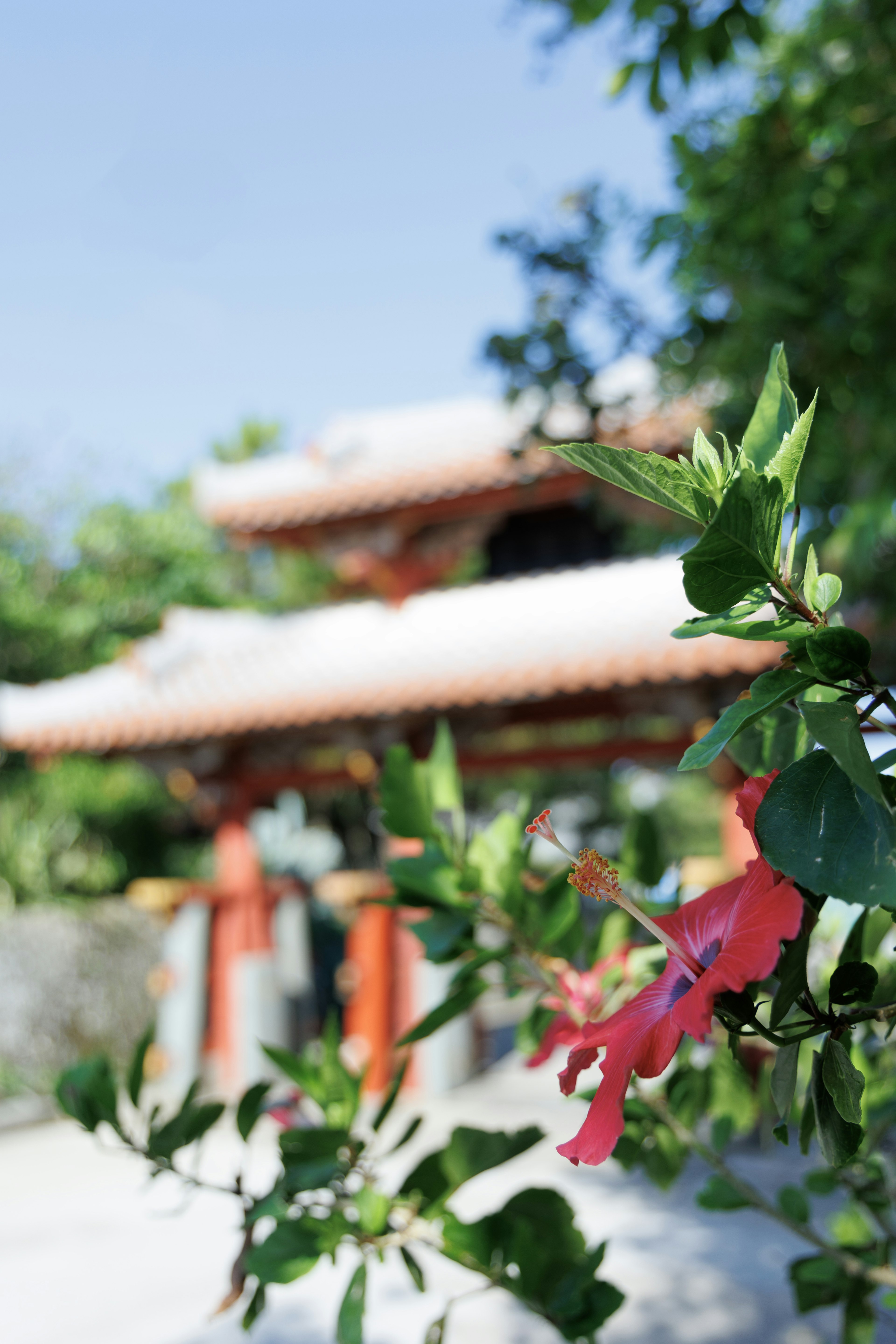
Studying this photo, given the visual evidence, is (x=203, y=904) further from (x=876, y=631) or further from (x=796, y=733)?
(x=796, y=733)

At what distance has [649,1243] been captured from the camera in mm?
3223

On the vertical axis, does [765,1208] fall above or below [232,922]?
above

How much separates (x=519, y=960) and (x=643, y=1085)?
1.57 meters

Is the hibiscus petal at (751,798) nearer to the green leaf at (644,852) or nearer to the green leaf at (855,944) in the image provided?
the green leaf at (855,944)

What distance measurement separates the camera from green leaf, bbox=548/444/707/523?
1.43ft

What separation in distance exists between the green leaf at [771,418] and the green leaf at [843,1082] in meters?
0.29

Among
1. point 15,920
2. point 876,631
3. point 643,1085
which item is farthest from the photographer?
point 15,920

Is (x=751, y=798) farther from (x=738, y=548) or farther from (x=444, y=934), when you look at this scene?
(x=444, y=934)

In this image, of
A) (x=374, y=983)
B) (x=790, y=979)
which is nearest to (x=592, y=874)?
(x=790, y=979)

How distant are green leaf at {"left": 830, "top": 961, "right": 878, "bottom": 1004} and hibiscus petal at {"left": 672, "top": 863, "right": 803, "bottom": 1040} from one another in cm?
9

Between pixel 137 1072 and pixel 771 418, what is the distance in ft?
2.68

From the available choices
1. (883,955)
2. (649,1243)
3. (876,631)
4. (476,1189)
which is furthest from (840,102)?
(476,1189)

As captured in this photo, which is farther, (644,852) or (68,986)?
(68,986)

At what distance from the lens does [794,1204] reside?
111 cm
